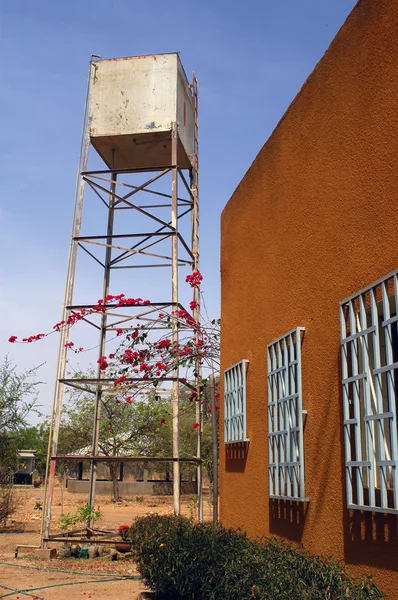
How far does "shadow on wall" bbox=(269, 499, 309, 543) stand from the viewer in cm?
520

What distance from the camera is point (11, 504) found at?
50.3 feet

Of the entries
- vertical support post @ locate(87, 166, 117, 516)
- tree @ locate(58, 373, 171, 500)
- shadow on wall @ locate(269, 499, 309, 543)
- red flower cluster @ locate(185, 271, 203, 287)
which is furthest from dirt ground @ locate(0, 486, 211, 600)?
tree @ locate(58, 373, 171, 500)

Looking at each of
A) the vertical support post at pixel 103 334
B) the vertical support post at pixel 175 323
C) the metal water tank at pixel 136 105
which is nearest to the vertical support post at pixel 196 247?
the vertical support post at pixel 175 323

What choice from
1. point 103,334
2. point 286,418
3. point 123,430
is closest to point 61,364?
point 103,334

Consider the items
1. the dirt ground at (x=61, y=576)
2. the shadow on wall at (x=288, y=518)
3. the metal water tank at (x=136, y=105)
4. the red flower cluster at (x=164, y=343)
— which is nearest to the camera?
the shadow on wall at (x=288, y=518)

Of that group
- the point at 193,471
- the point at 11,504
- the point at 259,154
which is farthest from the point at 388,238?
the point at 193,471

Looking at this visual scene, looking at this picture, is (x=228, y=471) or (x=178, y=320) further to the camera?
(x=178, y=320)

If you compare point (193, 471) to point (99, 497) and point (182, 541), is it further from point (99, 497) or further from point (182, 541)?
point (182, 541)

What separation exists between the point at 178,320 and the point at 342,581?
5.83 m

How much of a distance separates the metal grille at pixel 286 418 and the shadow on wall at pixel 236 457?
36.4 inches

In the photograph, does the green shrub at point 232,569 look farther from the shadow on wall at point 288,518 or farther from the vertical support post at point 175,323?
→ the vertical support post at point 175,323

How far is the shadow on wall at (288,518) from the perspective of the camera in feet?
17.1

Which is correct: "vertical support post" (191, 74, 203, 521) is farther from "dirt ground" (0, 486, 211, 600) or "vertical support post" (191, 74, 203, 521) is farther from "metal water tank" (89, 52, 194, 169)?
"dirt ground" (0, 486, 211, 600)

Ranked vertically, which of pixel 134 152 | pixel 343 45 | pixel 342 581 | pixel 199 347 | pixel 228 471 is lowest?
pixel 342 581
